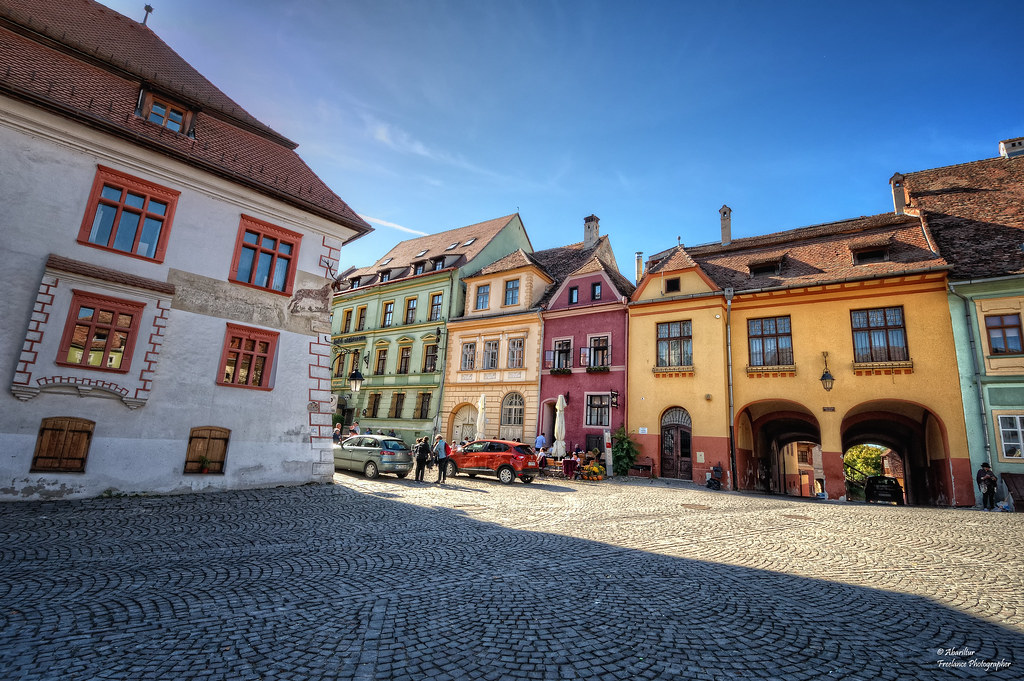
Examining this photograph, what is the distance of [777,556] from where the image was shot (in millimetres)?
7887

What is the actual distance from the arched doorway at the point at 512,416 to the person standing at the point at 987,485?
18.5 m

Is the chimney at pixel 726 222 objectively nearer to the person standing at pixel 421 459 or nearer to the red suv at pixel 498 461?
the red suv at pixel 498 461

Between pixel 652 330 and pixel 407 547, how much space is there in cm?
1916

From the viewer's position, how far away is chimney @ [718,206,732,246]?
28.4 meters

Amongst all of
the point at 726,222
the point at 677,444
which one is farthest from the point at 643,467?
the point at 726,222

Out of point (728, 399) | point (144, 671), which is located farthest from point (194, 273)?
point (728, 399)

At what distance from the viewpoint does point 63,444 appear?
35.6ft

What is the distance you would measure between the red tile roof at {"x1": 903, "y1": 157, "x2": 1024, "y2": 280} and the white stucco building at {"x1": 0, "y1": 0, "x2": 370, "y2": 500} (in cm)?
2308

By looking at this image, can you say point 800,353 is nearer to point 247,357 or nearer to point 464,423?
point 464,423

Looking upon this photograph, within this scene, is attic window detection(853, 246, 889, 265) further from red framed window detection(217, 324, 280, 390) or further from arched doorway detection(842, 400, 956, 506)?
red framed window detection(217, 324, 280, 390)

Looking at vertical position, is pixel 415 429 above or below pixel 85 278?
below

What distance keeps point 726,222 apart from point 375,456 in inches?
931

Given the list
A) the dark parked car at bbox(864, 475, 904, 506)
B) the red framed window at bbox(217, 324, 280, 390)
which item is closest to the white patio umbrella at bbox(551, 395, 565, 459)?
the red framed window at bbox(217, 324, 280, 390)

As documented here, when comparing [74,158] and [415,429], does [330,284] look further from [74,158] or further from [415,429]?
[415,429]
